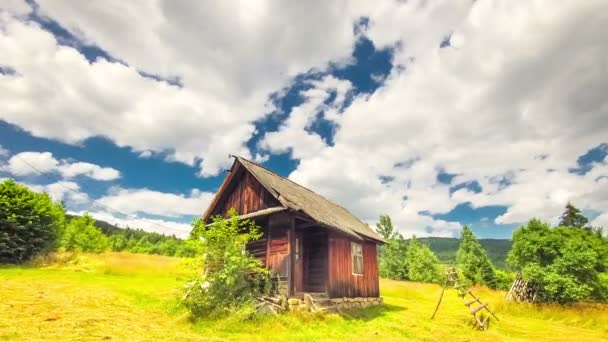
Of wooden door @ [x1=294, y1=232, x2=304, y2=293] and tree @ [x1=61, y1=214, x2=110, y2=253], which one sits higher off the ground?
tree @ [x1=61, y1=214, x2=110, y2=253]

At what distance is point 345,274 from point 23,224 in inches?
877

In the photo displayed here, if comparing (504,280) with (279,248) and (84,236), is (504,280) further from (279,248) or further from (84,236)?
(84,236)

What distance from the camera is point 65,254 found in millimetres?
25719

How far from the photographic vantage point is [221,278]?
484 inches

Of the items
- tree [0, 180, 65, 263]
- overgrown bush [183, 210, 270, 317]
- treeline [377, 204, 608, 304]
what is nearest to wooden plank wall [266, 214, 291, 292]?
overgrown bush [183, 210, 270, 317]

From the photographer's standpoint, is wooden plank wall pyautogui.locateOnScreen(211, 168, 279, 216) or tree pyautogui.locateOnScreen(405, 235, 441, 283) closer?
wooden plank wall pyautogui.locateOnScreen(211, 168, 279, 216)

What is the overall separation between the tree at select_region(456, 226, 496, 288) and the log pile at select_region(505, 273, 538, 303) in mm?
20071

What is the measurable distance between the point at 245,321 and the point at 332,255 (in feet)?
20.5

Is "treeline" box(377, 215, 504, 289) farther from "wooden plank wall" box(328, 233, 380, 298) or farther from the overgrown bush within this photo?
the overgrown bush

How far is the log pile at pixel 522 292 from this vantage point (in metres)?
20.6

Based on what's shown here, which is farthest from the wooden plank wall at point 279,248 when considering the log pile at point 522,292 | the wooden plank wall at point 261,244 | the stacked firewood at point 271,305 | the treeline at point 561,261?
the log pile at point 522,292

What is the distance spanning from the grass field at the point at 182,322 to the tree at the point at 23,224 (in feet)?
14.5

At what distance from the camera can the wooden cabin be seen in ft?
48.5

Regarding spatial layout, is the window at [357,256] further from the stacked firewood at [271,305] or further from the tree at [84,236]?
the tree at [84,236]
